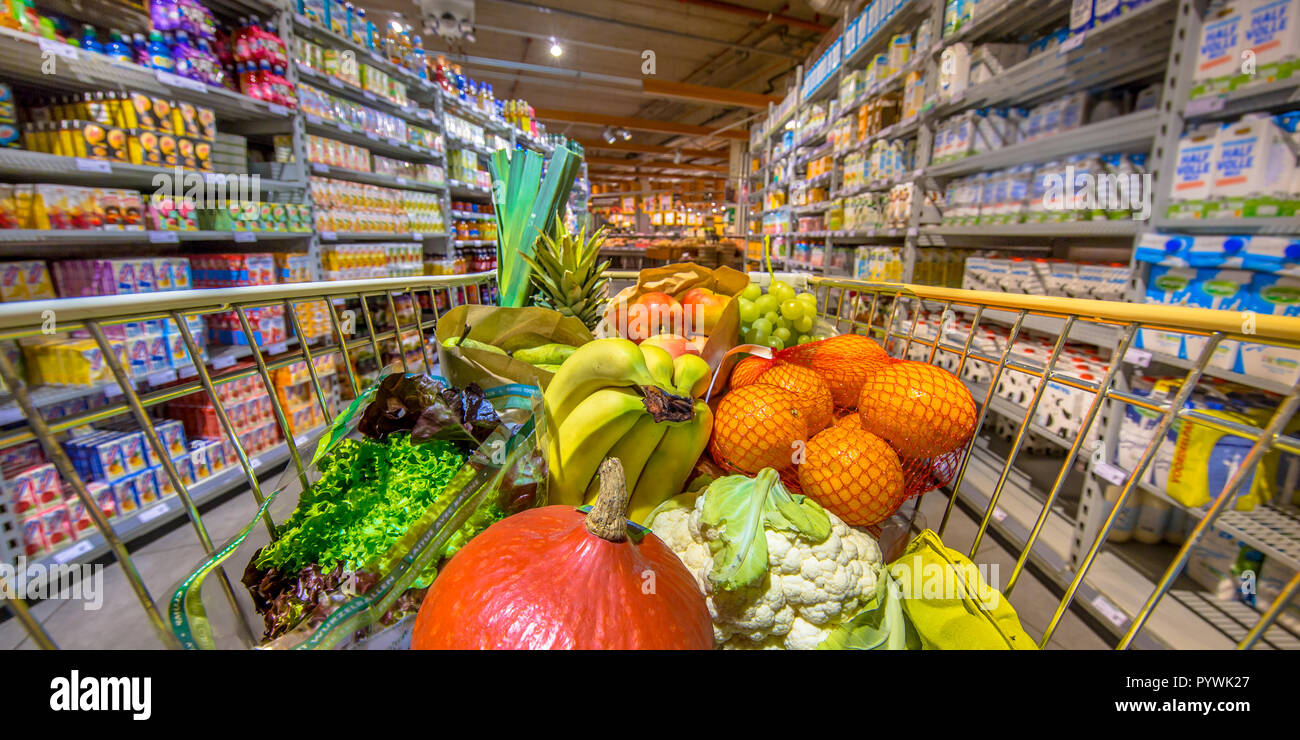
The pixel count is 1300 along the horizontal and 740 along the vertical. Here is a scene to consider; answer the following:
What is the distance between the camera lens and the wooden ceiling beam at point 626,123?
11.2m

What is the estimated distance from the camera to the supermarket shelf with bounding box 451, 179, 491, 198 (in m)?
5.54

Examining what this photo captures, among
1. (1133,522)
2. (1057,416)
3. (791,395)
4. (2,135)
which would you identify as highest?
(2,135)

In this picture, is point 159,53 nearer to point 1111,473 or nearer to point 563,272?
point 563,272

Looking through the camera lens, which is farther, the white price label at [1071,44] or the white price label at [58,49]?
the white price label at [1071,44]

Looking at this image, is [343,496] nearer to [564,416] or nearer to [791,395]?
[564,416]

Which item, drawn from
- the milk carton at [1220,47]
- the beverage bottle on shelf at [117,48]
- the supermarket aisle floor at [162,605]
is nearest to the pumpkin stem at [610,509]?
the supermarket aisle floor at [162,605]

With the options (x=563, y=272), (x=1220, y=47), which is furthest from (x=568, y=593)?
(x=1220, y=47)

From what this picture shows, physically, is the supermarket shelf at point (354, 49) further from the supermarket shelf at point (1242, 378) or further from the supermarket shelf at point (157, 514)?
the supermarket shelf at point (1242, 378)

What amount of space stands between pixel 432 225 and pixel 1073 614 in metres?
5.40

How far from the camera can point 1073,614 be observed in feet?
6.53

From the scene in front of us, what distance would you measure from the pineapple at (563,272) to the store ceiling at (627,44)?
247 inches

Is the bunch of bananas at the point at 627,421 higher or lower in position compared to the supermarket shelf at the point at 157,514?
higher

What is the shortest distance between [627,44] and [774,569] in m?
10.1

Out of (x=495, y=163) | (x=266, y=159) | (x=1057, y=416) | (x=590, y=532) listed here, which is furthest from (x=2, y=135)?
(x=1057, y=416)
